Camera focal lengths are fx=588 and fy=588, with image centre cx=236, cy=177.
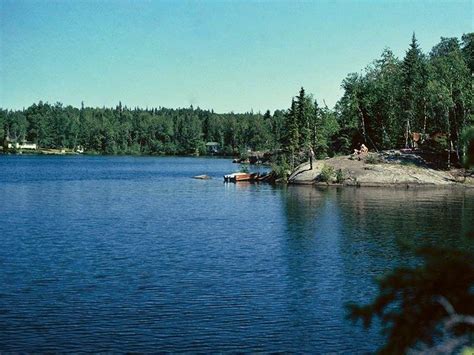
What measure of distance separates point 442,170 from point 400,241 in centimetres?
8932

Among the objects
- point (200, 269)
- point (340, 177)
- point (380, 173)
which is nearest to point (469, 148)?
point (200, 269)

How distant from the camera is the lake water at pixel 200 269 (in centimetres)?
2366

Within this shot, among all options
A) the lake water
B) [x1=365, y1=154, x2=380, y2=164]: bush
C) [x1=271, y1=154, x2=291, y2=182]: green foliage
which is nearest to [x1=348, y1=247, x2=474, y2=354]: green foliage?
the lake water

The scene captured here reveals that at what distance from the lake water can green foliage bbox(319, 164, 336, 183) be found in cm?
1994

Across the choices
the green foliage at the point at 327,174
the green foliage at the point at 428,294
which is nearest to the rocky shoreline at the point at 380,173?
the green foliage at the point at 327,174

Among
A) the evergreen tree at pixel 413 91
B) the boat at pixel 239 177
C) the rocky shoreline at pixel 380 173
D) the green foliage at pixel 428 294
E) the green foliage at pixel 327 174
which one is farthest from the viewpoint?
the boat at pixel 239 177

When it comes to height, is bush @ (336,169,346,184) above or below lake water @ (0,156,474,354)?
above

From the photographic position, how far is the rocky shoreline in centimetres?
8981

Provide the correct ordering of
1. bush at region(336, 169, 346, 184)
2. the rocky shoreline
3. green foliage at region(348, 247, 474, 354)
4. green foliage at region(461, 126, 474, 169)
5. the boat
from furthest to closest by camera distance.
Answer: the boat < bush at region(336, 169, 346, 184) < the rocky shoreline < green foliage at region(348, 247, 474, 354) < green foliage at region(461, 126, 474, 169)

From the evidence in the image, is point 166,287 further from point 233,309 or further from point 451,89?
point 451,89

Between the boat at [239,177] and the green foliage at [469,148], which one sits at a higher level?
the green foliage at [469,148]

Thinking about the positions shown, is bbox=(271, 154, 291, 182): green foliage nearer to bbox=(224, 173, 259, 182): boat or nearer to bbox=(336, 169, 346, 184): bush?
bbox=(224, 173, 259, 182): boat

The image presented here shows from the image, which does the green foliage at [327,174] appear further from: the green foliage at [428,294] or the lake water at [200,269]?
the green foliage at [428,294]

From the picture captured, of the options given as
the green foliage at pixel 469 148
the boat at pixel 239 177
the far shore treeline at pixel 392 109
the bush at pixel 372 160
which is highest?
the far shore treeline at pixel 392 109
